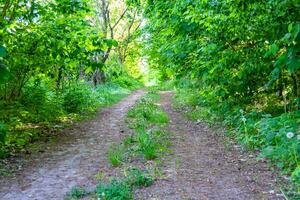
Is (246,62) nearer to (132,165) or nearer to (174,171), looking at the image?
(174,171)

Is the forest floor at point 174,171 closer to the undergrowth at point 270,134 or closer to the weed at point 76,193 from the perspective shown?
the weed at point 76,193

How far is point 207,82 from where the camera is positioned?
8.84 metres

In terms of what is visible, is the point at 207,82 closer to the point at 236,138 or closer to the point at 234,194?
the point at 236,138

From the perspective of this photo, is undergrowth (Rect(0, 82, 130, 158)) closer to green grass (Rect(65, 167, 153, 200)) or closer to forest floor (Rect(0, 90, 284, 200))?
forest floor (Rect(0, 90, 284, 200))

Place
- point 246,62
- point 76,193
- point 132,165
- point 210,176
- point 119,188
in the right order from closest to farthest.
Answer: point 119,188
point 76,193
point 210,176
point 132,165
point 246,62

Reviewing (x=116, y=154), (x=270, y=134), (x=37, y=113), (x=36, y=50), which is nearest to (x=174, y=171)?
(x=116, y=154)

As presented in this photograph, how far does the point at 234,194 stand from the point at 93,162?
2748mm

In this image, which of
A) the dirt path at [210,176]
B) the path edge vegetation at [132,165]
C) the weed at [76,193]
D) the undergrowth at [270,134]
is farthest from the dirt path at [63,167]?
the undergrowth at [270,134]

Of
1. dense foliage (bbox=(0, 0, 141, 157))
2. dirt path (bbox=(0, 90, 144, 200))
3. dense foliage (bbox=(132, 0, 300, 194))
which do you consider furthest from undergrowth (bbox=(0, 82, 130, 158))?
dense foliage (bbox=(132, 0, 300, 194))

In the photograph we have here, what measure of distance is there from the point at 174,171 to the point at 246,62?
3475 mm

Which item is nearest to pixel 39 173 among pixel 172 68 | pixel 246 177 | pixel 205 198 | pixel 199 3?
pixel 205 198

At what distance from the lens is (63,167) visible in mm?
5801

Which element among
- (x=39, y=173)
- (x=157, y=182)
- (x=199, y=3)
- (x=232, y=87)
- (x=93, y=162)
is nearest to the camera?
(x=157, y=182)

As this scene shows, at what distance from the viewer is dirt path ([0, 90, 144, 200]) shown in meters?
4.71
